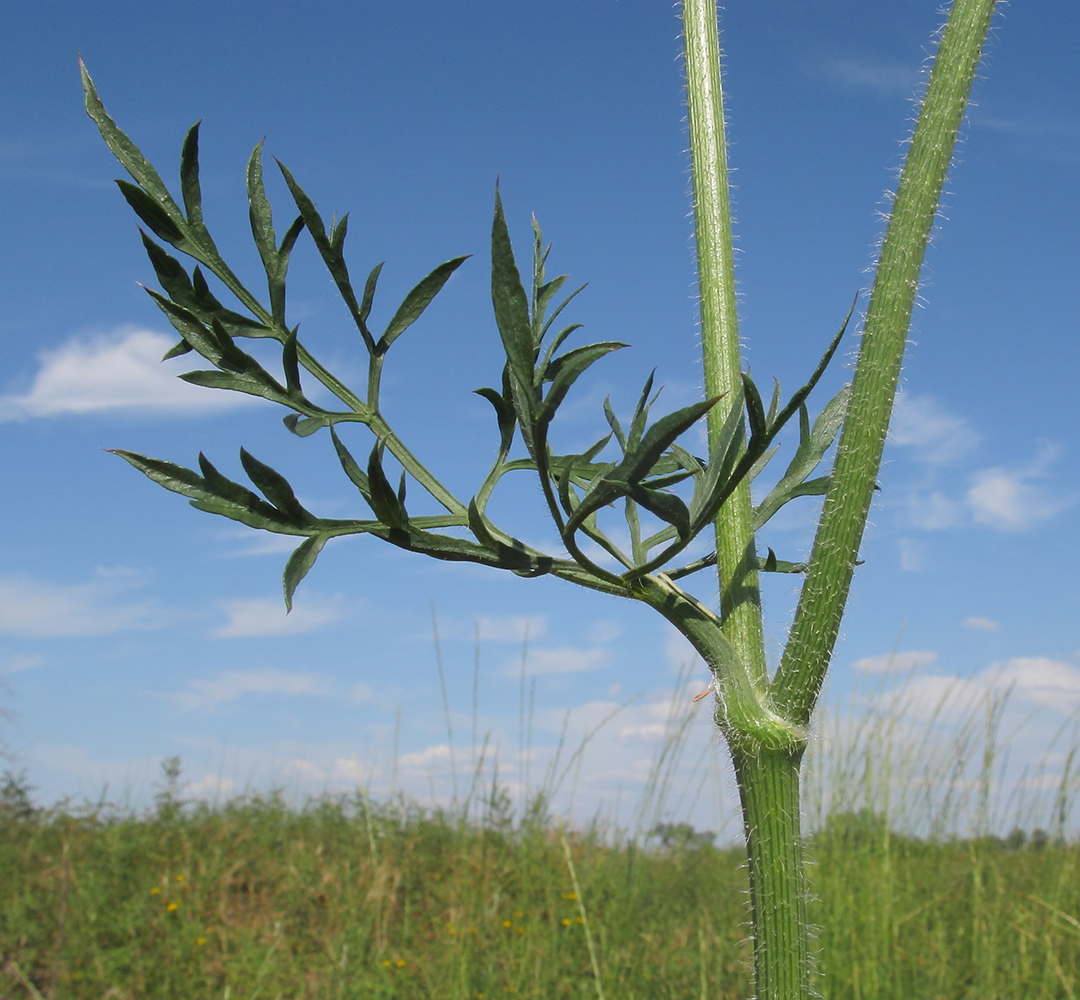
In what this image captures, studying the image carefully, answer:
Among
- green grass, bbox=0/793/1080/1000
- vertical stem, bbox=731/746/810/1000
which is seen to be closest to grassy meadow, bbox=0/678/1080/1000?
green grass, bbox=0/793/1080/1000

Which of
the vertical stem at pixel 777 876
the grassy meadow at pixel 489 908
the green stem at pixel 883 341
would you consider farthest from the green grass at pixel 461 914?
the green stem at pixel 883 341

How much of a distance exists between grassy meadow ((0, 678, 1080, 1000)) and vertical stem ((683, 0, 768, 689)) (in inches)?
109

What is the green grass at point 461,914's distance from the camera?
400cm

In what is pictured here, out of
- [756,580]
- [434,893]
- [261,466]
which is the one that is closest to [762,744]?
[756,580]

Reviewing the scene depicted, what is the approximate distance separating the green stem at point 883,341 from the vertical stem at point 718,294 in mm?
73

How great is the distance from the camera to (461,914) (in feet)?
14.3

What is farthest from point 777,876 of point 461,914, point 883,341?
point 461,914

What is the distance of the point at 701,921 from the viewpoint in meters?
4.84

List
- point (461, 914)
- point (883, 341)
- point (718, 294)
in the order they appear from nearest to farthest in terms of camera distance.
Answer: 1. point (883, 341)
2. point (718, 294)
3. point (461, 914)

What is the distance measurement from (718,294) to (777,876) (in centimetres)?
67

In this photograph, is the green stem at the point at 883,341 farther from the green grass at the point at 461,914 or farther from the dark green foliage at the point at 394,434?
the green grass at the point at 461,914

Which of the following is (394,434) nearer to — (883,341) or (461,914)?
(883,341)

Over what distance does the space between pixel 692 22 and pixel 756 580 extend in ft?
2.25

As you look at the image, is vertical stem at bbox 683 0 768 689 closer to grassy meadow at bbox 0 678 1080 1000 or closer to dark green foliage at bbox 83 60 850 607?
dark green foliage at bbox 83 60 850 607
